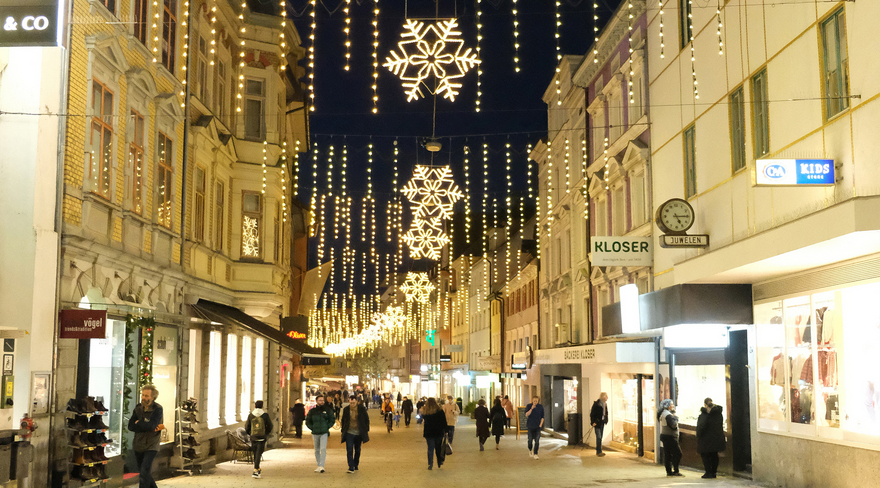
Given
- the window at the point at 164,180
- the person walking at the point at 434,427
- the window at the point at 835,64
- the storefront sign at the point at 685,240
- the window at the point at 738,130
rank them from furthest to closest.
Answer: the person walking at the point at 434,427 < the window at the point at 164,180 < the storefront sign at the point at 685,240 < the window at the point at 738,130 < the window at the point at 835,64

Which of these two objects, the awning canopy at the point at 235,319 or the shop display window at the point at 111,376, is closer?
the shop display window at the point at 111,376

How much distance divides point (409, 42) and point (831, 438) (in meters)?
8.90

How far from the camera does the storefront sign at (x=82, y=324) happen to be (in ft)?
45.5

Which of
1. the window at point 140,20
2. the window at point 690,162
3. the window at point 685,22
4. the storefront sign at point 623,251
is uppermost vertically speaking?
the window at point 685,22

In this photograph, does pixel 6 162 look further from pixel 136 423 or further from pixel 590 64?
pixel 590 64

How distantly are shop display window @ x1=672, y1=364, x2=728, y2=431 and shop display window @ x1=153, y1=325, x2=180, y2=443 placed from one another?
11288mm

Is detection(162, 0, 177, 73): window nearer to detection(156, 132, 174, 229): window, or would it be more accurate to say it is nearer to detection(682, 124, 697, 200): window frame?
detection(156, 132, 174, 229): window

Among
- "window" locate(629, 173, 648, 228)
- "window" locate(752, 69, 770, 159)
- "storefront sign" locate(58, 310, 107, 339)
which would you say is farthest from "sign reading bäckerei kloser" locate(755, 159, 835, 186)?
"window" locate(629, 173, 648, 228)

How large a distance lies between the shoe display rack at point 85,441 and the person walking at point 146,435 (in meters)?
1.11

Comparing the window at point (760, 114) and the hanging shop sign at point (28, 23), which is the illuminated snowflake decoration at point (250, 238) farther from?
the hanging shop sign at point (28, 23)

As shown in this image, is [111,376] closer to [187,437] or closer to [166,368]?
[166,368]

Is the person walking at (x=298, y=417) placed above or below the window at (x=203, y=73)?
below

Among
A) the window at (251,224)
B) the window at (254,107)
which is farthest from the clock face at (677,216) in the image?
the window at (254,107)

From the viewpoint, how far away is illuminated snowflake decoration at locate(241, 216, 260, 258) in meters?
25.2
